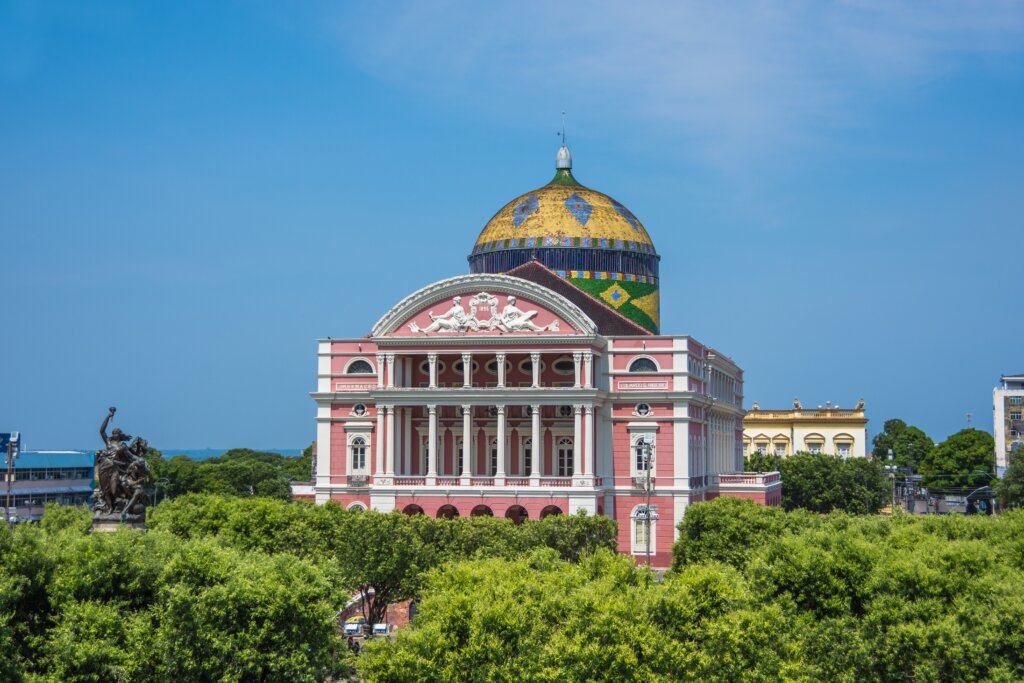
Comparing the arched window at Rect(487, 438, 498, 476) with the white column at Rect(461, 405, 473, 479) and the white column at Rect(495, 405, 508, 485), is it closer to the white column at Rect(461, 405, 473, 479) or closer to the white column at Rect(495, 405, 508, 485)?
the white column at Rect(461, 405, 473, 479)

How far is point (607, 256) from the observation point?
106 metres

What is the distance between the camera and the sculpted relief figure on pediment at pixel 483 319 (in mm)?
91438

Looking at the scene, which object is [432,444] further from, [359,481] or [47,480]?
[47,480]

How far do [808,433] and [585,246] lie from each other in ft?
186

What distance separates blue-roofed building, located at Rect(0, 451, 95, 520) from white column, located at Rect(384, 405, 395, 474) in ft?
160

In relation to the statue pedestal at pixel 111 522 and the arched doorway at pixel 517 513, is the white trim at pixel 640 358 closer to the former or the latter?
the arched doorway at pixel 517 513

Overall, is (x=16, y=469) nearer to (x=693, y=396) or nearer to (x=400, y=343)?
(x=400, y=343)

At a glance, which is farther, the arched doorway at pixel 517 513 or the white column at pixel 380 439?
the white column at pixel 380 439

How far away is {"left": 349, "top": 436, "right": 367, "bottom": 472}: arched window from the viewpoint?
9625 cm

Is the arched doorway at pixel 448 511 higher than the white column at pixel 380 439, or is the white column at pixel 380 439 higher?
the white column at pixel 380 439

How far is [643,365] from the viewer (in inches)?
3684


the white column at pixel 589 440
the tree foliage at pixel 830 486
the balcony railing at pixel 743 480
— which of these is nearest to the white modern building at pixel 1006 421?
the tree foliage at pixel 830 486

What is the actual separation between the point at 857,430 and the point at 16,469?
76.5 metres

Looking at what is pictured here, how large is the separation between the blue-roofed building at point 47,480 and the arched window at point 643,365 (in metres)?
59.2
